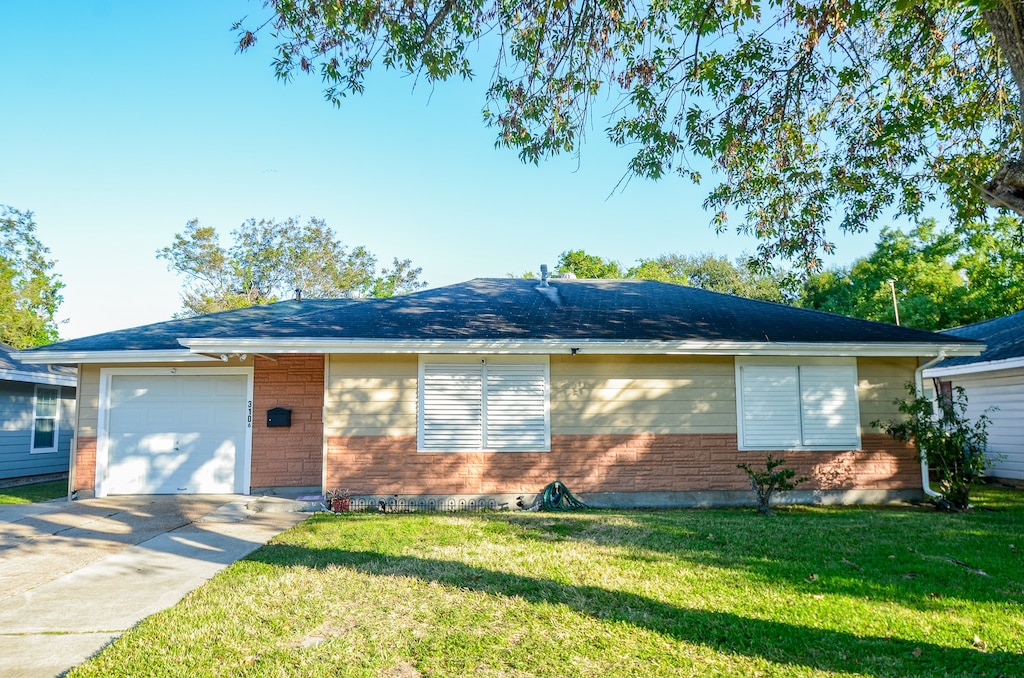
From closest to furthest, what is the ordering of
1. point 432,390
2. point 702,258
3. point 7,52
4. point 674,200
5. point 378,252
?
point 432,390, point 7,52, point 674,200, point 378,252, point 702,258

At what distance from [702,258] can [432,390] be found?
139 ft

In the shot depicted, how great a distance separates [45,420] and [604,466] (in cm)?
1385

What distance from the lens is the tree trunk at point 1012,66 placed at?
4.79 meters

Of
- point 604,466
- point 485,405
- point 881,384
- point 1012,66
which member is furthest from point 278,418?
point 1012,66

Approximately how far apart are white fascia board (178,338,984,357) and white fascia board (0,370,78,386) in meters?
5.81

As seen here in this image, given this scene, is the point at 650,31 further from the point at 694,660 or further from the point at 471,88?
the point at 694,660

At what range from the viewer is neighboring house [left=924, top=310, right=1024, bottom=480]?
1249 cm

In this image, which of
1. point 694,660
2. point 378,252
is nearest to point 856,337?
point 694,660

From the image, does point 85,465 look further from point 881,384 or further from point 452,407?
point 881,384

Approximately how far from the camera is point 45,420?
14922 millimetres

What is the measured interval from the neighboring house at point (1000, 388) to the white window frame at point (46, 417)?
2082cm

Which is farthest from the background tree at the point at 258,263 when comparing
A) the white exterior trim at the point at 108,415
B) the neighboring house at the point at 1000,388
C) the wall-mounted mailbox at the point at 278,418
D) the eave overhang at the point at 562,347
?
the neighboring house at the point at 1000,388

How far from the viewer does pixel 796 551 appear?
6148 mm

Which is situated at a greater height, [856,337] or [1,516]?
[856,337]
